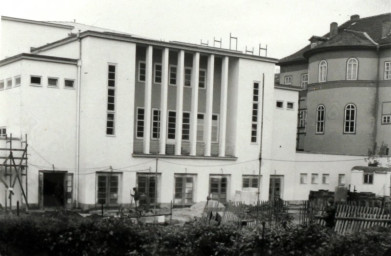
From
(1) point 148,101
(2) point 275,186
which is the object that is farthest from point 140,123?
(2) point 275,186

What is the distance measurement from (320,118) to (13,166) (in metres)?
31.8

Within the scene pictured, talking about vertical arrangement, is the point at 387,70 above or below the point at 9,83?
above

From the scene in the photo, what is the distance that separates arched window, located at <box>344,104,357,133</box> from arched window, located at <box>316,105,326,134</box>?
8.13 ft

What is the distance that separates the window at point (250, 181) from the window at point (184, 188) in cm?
448

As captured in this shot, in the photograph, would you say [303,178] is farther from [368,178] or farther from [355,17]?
[355,17]

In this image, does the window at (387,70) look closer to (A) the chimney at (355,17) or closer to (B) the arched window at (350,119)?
(B) the arched window at (350,119)

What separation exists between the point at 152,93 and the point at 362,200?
1687 centimetres

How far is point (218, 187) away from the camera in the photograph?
38.8 metres

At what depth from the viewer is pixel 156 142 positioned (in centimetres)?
3634

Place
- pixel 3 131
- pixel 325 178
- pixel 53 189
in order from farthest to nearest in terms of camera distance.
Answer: pixel 325 178, pixel 53 189, pixel 3 131

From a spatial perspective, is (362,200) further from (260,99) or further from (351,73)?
(351,73)

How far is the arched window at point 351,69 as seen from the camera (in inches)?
1911

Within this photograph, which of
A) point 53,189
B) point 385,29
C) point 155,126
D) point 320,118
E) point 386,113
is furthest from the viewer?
point 320,118

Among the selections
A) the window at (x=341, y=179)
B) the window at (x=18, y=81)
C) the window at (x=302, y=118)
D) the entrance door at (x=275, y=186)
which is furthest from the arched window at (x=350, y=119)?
the window at (x=18, y=81)
